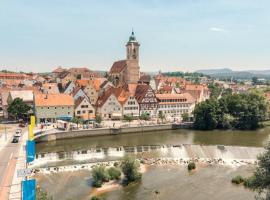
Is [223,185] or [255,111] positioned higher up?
[255,111]

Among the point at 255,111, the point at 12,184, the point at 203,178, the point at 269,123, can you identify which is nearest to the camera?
the point at 12,184

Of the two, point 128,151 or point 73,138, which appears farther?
point 73,138

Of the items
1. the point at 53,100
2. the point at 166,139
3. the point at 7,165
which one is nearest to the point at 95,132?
the point at 53,100

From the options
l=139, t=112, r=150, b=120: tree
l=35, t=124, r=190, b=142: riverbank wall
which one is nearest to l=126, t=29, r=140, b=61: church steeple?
l=139, t=112, r=150, b=120: tree

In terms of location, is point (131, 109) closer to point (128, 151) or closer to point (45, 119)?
point (45, 119)

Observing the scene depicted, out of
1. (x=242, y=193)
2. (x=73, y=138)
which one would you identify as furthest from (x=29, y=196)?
(x=73, y=138)

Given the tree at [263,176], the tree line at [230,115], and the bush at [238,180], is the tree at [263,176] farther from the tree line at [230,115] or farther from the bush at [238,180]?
the tree line at [230,115]

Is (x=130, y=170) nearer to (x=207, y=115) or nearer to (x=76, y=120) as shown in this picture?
(x=76, y=120)
